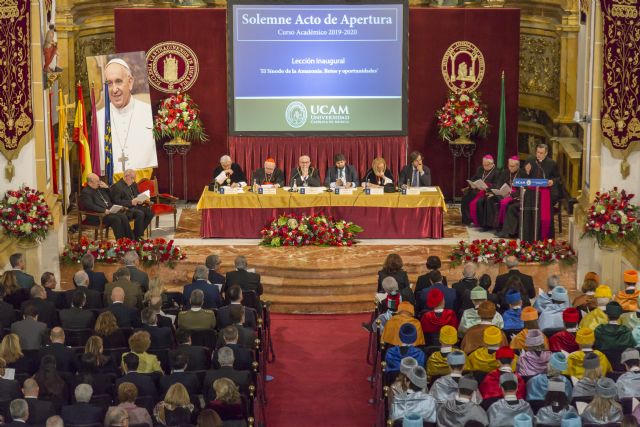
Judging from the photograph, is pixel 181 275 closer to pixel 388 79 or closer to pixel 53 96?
pixel 53 96

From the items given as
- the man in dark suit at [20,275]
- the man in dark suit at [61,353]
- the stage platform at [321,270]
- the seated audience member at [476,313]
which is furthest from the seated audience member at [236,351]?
the stage platform at [321,270]

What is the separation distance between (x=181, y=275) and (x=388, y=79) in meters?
5.54

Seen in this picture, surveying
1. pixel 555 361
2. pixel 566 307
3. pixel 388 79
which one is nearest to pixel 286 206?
pixel 388 79

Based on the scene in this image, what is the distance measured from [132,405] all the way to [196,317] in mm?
2739

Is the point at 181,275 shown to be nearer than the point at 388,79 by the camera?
Yes

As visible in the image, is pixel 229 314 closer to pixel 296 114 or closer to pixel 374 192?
pixel 374 192

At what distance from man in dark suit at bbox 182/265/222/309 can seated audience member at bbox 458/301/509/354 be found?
303 centimetres

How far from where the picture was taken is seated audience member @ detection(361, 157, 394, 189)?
20703mm

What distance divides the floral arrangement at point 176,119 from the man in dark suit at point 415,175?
4.10 metres

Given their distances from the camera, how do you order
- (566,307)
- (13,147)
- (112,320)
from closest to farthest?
(112,320) → (566,307) → (13,147)

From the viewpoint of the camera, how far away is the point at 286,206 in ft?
66.0

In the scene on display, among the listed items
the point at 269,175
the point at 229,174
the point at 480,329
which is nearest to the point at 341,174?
the point at 269,175

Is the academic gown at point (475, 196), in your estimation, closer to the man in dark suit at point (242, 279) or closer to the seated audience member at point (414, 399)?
the man in dark suit at point (242, 279)

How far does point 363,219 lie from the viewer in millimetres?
20297
